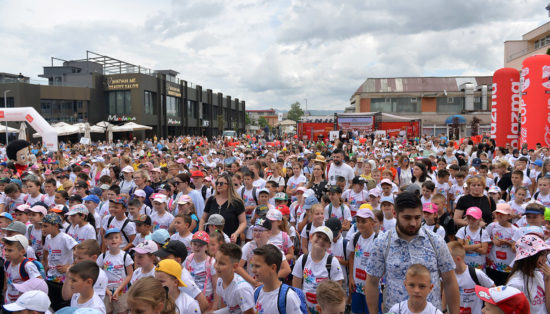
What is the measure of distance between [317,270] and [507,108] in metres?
20.2

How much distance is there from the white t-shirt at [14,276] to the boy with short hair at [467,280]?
182 inches

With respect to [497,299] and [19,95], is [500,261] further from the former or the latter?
[19,95]

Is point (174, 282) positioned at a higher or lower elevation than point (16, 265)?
higher

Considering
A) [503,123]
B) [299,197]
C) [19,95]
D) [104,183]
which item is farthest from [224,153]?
[19,95]

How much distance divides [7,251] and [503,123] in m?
22.1

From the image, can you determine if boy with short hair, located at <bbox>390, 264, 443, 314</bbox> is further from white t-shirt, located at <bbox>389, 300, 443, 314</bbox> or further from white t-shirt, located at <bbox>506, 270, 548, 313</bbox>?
white t-shirt, located at <bbox>506, 270, 548, 313</bbox>

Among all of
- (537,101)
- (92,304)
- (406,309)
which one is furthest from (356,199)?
(537,101)

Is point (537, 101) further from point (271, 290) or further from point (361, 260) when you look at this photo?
point (271, 290)

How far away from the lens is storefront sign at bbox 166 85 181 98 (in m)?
47.2

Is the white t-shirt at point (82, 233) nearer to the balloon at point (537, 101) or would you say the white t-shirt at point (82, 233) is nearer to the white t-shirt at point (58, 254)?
the white t-shirt at point (58, 254)

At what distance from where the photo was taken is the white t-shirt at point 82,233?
558 cm

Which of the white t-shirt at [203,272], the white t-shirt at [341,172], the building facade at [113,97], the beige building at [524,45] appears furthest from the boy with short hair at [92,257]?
the beige building at [524,45]

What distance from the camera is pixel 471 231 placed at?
5.29 meters

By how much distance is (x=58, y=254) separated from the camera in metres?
5.16
